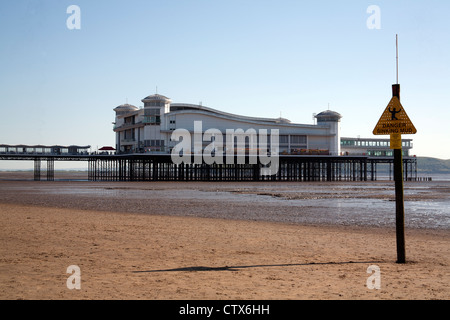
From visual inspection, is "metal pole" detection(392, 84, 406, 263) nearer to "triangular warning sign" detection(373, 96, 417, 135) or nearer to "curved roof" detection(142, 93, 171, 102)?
"triangular warning sign" detection(373, 96, 417, 135)

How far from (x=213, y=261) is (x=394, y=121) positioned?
4.47 metres

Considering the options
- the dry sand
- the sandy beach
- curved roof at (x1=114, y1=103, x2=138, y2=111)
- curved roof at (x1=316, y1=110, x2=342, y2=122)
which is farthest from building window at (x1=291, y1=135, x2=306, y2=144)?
the dry sand

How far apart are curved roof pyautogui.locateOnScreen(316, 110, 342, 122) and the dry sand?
66204 millimetres

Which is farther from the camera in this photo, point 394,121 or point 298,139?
point 298,139

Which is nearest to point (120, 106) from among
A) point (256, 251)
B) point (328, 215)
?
point (328, 215)

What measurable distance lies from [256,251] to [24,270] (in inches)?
190

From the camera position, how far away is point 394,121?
9242mm

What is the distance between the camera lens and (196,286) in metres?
7.00

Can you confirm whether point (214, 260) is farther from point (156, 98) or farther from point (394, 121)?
point (156, 98)

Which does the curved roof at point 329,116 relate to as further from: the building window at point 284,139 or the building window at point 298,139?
the building window at point 284,139

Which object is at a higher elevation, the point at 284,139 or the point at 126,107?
the point at 126,107

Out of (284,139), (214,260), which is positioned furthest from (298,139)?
(214,260)

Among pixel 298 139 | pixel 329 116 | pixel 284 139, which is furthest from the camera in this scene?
pixel 329 116
